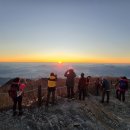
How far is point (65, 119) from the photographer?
731 inches

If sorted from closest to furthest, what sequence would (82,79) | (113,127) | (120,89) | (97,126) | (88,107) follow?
1. (97,126)
2. (113,127)
3. (88,107)
4. (82,79)
5. (120,89)

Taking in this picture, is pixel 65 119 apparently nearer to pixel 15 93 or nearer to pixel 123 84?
pixel 15 93

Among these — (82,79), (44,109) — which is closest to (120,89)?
(82,79)

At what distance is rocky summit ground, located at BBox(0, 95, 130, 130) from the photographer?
17.5 metres

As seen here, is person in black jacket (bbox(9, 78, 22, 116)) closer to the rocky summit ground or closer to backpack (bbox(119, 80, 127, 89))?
the rocky summit ground

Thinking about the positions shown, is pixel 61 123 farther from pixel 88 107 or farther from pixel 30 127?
pixel 88 107

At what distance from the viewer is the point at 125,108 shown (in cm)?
2558

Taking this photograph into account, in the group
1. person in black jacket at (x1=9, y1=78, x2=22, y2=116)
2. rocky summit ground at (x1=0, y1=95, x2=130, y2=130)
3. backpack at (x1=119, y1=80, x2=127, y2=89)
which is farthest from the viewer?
backpack at (x1=119, y1=80, x2=127, y2=89)

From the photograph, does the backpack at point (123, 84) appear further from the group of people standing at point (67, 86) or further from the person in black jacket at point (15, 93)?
the person in black jacket at point (15, 93)

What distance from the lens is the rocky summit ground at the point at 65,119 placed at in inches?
689

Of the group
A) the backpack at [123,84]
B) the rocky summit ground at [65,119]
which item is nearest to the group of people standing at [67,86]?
the backpack at [123,84]

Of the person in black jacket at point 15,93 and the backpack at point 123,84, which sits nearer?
the person in black jacket at point 15,93

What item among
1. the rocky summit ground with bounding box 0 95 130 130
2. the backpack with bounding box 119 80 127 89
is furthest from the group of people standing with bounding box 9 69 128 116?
the rocky summit ground with bounding box 0 95 130 130

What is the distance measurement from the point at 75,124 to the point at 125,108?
849cm
